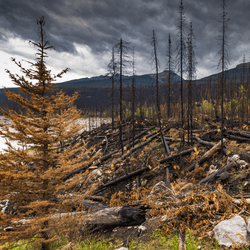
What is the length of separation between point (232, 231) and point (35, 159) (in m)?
5.79

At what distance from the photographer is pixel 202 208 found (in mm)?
4406

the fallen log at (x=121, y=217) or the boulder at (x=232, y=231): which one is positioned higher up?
the boulder at (x=232, y=231)

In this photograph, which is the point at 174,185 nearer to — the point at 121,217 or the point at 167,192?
the point at 167,192

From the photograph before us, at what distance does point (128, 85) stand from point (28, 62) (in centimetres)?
1025

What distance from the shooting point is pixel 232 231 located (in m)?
3.36

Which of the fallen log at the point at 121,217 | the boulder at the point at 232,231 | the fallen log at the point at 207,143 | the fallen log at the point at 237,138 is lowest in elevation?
the fallen log at the point at 121,217

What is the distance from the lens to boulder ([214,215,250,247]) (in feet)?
10.5

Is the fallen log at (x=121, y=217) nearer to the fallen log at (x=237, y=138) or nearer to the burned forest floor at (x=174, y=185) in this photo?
the burned forest floor at (x=174, y=185)

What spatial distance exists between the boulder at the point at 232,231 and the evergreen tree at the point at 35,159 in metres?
4.36

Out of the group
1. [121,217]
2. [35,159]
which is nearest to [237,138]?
[121,217]

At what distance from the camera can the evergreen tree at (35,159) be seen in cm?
433

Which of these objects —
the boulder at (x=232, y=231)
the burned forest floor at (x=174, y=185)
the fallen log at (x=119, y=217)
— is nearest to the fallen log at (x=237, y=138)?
the burned forest floor at (x=174, y=185)

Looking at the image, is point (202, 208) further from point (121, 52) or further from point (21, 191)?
point (121, 52)

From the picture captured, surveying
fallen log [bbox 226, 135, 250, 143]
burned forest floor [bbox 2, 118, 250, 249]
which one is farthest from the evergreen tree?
fallen log [bbox 226, 135, 250, 143]
